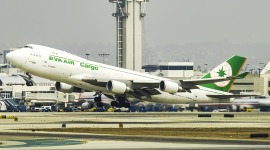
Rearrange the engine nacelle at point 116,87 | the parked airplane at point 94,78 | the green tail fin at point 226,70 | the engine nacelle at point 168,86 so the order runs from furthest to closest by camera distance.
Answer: the green tail fin at point 226,70 < the engine nacelle at point 168,86 < the engine nacelle at point 116,87 < the parked airplane at point 94,78

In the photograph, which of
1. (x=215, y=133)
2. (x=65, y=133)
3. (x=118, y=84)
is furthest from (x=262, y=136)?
→ (x=118, y=84)

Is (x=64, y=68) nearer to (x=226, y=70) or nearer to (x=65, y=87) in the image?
(x=65, y=87)

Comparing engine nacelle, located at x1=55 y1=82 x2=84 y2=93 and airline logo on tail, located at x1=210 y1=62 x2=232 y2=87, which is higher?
airline logo on tail, located at x1=210 y1=62 x2=232 y2=87

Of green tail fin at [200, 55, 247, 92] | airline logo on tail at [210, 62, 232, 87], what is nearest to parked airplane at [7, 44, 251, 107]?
green tail fin at [200, 55, 247, 92]

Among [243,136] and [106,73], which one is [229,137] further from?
[106,73]

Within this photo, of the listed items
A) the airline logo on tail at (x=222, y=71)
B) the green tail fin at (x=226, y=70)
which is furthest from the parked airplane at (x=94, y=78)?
A: the airline logo on tail at (x=222, y=71)

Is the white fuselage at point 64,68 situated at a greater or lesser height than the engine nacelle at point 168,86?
greater

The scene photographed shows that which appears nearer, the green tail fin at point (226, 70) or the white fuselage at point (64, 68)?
the white fuselage at point (64, 68)

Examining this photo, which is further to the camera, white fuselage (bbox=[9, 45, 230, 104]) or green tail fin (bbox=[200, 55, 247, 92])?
green tail fin (bbox=[200, 55, 247, 92])

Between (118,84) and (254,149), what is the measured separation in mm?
55209

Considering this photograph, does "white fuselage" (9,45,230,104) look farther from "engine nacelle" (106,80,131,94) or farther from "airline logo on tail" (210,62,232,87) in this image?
"airline logo on tail" (210,62,232,87)

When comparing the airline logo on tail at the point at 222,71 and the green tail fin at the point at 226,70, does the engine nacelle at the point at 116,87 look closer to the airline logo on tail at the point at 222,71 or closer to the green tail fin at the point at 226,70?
the green tail fin at the point at 226,70

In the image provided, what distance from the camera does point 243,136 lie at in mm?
73375

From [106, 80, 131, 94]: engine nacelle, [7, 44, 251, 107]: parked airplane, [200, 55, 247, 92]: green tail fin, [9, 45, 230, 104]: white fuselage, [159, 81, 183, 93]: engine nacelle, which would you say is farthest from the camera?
[200, 55, 247, 92]: green tail fin
